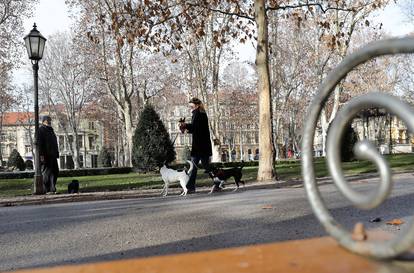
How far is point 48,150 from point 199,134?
14.3ft

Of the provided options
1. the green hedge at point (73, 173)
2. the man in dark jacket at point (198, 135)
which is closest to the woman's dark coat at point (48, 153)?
the man in dark jacket at point (198, 135)

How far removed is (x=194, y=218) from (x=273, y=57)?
34.5 metres

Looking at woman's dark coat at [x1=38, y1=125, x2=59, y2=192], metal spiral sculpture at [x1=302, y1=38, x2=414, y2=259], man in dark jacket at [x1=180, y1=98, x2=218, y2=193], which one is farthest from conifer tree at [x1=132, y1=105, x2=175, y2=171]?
metal spiral sculpture at [x1=302, y1=38, x2=414, y2=259]

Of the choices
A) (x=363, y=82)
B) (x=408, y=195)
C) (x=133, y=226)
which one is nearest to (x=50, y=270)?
(x=133, y=226)

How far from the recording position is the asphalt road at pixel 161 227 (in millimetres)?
4754

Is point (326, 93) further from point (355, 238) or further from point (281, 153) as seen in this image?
point (281, 153)

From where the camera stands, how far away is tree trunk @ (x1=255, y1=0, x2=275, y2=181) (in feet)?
45.2

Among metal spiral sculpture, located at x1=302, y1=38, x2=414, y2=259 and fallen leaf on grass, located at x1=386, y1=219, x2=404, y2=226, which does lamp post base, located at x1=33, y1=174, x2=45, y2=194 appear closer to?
fallen leaf on grass, located at x1=386, y1=219, x2=404, y2=226

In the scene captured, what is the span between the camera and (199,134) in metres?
11.1

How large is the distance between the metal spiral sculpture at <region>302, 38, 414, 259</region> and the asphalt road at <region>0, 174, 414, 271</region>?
10.6 feet

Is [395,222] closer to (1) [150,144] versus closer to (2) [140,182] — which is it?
(2) [140,182]

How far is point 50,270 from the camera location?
1.43 m

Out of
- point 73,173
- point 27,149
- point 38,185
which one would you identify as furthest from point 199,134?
Answer: point 27,149

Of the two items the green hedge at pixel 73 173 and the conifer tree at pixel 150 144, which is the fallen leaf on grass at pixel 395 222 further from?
the green hedge at pixel 73 173
